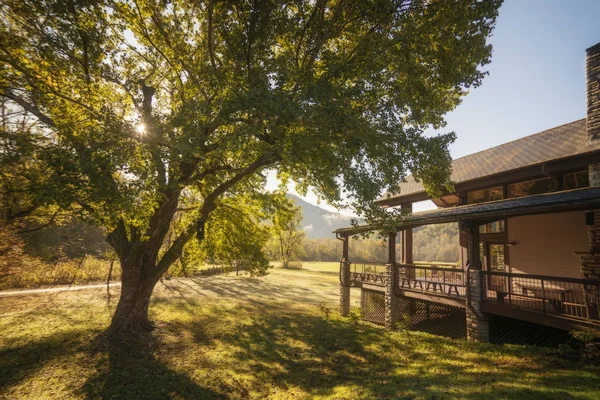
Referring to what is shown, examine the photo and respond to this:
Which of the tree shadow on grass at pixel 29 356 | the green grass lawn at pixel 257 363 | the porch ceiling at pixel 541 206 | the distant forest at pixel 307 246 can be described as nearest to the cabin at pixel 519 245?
the porch ceiling at pixel 541 206

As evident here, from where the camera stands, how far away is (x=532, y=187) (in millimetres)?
14484

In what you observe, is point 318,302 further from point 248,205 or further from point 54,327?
point 54,327

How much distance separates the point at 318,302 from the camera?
23.3 metres

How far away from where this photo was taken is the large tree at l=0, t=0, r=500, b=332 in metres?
7.97

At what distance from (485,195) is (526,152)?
2.97m

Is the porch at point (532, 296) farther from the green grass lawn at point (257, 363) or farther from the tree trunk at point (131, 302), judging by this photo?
the tree trunk at point (131, 302)

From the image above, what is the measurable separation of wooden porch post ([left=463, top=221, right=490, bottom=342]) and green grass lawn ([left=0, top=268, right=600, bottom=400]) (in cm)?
72

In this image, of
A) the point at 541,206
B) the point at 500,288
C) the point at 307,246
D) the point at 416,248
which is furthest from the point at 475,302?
the point at 416,248

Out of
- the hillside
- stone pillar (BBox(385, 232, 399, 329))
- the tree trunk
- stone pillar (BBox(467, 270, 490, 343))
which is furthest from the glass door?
the hillside

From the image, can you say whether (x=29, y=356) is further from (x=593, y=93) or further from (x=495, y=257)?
(x=593, y=93)

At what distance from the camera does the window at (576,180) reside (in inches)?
487

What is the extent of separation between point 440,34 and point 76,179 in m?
11.8

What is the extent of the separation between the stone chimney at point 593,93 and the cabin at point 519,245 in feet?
0.12

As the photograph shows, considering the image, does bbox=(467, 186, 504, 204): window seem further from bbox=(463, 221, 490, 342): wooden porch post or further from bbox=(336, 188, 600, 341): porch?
bbox=(463, 221, 490, 342): wooden porch post
